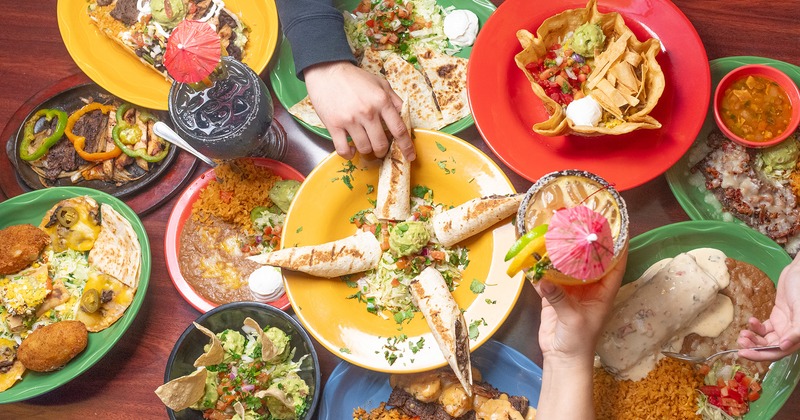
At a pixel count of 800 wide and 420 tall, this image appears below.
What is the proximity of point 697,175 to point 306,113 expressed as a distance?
1.59 metres

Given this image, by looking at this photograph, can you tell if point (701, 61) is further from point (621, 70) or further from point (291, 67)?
point (291, 67)

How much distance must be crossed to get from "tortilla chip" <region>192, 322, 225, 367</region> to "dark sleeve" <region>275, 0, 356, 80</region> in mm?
1007

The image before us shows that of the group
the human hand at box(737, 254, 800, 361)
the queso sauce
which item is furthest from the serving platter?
the human hand at box(737, 254, 800, 361)

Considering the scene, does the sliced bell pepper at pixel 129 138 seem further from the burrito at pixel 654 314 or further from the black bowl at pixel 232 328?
the burrito at pixel 654 314

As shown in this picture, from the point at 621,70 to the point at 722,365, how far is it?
1.14 meters

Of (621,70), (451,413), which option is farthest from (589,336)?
(621,70)

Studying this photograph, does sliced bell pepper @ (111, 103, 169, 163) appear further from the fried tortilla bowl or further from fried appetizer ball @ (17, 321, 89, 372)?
the fried tortilla bowl

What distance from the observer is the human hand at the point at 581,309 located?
1.66 metres

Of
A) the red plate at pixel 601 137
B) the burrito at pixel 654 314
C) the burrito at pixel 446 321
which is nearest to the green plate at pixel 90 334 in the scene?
the burrito at pixel 446 321

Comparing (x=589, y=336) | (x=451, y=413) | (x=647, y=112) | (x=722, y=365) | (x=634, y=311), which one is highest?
(x=647, y=112)

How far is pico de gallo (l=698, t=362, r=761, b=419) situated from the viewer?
204cm

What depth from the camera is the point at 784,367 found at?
2047mm

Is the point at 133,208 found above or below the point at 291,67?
below

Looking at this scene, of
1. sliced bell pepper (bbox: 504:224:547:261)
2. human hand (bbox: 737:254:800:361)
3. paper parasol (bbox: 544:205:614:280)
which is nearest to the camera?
paper parasol (bbox: 544:205:614:280)
